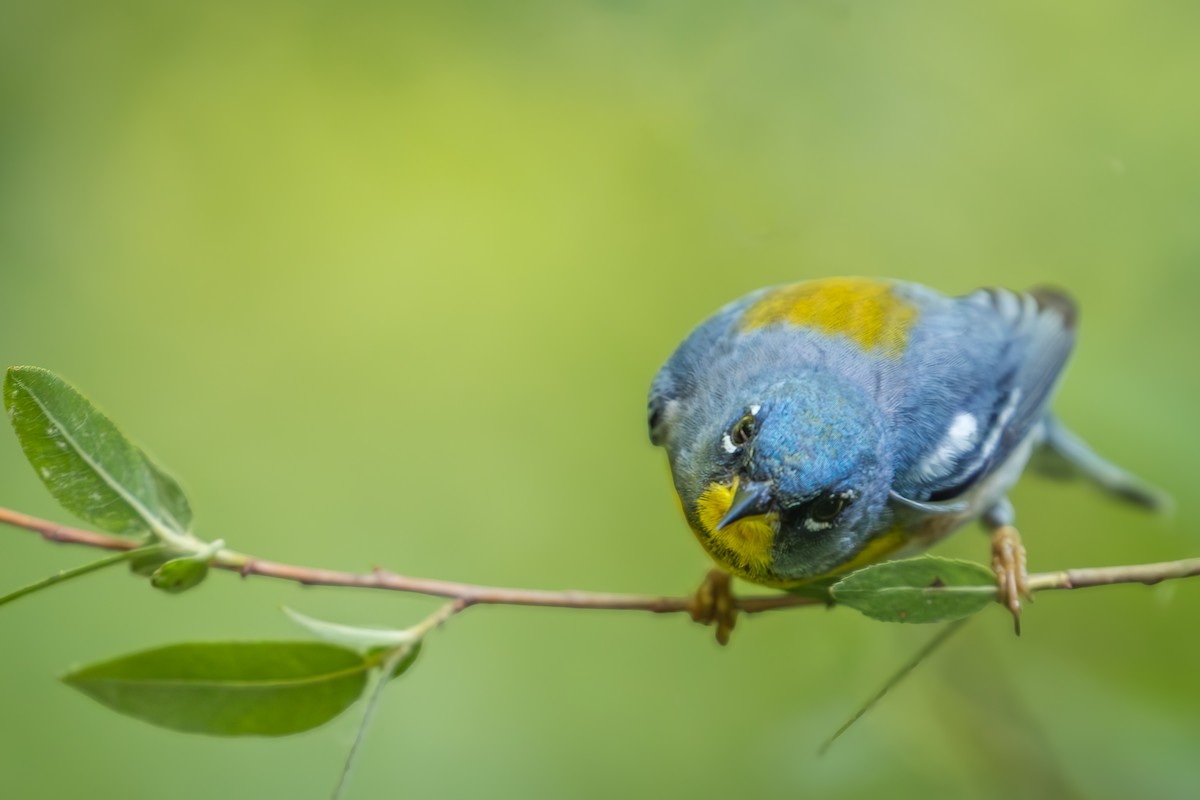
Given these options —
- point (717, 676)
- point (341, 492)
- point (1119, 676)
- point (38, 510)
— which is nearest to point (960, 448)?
point (1119, 676)

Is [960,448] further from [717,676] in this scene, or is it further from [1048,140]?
[1048,140]

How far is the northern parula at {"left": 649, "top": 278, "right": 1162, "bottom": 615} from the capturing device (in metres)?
2.26

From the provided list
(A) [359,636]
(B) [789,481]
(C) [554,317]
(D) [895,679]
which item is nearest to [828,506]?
(B) [789,481]

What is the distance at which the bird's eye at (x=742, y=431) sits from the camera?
2264 millimetres

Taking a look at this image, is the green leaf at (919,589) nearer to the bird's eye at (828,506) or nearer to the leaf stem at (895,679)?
the leaf stem at (895,679)

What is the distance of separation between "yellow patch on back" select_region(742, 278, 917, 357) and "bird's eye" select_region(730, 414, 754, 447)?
1.67ft

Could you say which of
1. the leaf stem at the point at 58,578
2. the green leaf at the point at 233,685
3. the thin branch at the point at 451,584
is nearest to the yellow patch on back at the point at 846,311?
the thin branch at the point at 451,584

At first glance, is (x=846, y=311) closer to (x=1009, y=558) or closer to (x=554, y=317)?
(x=1009, y=558)

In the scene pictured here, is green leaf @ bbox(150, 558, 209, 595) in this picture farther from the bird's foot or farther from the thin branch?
the bird's foot

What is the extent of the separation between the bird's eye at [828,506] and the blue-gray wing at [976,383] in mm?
275

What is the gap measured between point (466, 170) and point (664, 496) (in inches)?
80.0

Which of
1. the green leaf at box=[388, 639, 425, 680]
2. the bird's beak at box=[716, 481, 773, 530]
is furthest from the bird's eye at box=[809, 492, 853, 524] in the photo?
the green leaf at box=[388, 639, 425, 680]

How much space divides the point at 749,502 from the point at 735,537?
191 mm

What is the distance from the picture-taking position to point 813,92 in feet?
14.6
